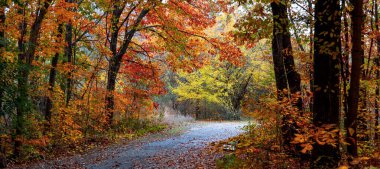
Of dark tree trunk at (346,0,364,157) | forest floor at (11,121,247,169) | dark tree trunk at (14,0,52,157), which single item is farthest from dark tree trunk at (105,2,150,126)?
dark tree trunk at (346,0,364,157)

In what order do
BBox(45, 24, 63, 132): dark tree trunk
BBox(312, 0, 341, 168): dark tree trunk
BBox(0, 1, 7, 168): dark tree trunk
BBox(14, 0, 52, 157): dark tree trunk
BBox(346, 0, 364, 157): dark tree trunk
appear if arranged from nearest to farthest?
BBox(346, 0, 364, 157): dark tree trunk, BBox(312, 0, 341, 168): dark tree trunk, BBox(0, 1, 7, 168): dark tree trunk, BBox(14, 0, 52, 157): dark tree trunk, BBox(45, 24, 63, 132): dark tree trunk

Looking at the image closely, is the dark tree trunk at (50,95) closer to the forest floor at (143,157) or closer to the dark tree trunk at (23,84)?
the dark tree trunk at (23,84)

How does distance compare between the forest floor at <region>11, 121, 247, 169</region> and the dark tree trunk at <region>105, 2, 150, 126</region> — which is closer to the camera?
the forest floor at <region>11, 121, 247, 169</region>

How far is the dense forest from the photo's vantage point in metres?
4.38

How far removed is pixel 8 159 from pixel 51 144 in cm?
169

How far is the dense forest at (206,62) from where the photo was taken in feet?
14.4

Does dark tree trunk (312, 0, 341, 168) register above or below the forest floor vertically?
above

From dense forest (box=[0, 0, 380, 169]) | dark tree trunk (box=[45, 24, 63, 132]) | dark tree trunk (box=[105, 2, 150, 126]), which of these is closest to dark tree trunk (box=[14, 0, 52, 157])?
dense forest (box=[0, 0, 380, 169])

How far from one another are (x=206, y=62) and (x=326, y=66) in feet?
42.6

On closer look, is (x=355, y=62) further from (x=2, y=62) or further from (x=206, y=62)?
(x=206, y=62)

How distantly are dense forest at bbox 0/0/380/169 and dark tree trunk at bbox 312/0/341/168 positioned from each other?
0.05ft

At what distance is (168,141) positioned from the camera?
14.1 metres

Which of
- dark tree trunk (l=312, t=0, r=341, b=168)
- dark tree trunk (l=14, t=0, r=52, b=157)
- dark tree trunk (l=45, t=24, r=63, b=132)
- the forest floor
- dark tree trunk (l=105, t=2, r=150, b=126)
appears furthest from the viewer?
dark tree trunk (l=105, t=2, r=150, b=126)

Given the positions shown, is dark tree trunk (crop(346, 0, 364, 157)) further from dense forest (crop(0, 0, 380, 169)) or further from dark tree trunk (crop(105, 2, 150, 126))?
dark tree trunk (crop(105, 2, 150, 126))
